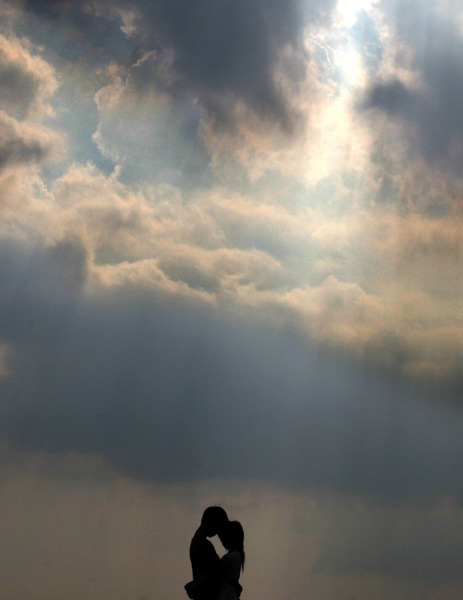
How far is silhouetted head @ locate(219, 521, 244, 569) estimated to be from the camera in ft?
42.8

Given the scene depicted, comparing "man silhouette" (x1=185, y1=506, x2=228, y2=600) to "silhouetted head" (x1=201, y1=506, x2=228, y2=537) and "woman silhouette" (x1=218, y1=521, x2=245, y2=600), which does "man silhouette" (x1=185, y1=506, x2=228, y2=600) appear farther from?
"woman silhouette" (x1=218, y1=521, x2=245, y2=600)

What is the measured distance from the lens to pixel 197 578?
12797 mm

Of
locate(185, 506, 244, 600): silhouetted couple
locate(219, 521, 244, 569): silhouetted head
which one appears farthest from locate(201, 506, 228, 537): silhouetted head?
locate(219, 521, 244, 569): silhouetted head

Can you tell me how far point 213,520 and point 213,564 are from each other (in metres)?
0.69

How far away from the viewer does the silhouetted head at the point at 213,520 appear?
12.9 m

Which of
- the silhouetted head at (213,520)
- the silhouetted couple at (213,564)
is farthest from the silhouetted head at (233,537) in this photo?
the silhouetted head at (213,520)

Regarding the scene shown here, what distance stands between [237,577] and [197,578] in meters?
0.72

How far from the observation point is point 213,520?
42.4ft

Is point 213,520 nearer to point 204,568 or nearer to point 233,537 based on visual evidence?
point 233,537

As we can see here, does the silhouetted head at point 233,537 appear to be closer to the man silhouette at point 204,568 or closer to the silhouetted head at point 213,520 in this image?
the silhouetted head at point 213,520

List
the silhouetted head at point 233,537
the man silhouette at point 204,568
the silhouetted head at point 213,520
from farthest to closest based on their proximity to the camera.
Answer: the silhouetted head at point 233,537 → the silhouetted head at point 213,520 → the man silhouette at point 204,568

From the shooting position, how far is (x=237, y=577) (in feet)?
42.9

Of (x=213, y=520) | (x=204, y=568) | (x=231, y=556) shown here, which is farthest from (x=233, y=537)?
(x=204, y=568)

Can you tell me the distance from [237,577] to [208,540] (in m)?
0.91
